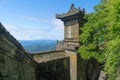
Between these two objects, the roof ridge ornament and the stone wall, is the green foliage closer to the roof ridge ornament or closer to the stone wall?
the stone wall

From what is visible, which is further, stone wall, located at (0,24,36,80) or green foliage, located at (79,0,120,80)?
green foliage, located at (79,0,120,80)

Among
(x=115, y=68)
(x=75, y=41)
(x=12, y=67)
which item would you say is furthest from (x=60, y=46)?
(x=12, y=67)

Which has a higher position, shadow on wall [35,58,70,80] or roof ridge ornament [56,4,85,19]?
roof ridge ornament [56,4,85,19]

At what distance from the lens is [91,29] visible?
14961 millimetres

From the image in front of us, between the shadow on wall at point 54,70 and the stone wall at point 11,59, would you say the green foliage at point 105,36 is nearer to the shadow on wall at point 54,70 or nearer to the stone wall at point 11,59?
the shadow on wall at point 54,70

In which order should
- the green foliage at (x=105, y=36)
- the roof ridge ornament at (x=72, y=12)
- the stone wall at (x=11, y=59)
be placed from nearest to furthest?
the stone wall at (x=11, y=59)
the green foliage at (x=105, y=36)
the roof ridge ornament at (x=72, y=12)

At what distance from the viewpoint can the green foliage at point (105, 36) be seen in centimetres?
1048

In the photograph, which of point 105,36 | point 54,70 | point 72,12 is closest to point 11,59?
point 105,36

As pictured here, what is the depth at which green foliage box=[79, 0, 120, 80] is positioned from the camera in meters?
10.5

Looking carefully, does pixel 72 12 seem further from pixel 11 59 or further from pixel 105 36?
pixel 11 59

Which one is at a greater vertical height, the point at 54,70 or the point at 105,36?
the point at 105,36

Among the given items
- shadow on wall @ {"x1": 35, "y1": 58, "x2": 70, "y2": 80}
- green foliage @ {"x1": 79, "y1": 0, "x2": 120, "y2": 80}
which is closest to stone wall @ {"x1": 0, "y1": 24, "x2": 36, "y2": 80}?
green foliage @ {"x1": 79, "y1": 0, "x2": 120, "y2": 80}

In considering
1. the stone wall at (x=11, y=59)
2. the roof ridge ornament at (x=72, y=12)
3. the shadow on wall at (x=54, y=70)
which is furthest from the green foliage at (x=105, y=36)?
the roof ridge ornament at (x=72, y=12)

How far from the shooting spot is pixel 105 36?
13.5 metres
